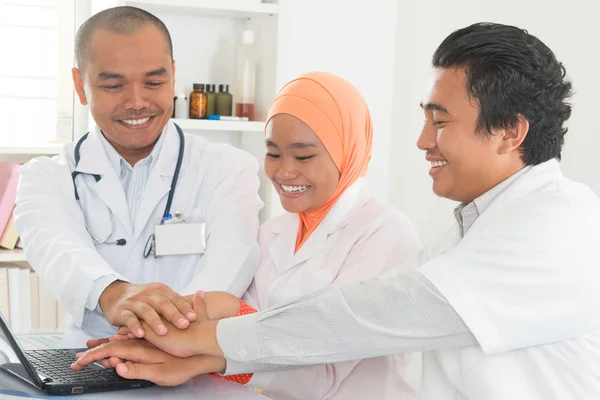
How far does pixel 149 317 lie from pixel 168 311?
0.13 feet

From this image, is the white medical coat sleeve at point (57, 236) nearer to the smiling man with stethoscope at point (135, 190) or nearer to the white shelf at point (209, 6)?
the smiling man with stethoscope at point (135, 190)

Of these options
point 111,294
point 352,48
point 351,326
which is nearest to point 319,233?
point 111,294

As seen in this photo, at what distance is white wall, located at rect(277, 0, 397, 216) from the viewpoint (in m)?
3.13

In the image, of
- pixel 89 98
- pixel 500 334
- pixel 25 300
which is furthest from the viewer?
pixel 25 300

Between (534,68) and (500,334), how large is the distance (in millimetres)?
467

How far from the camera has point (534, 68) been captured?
1.47 metres

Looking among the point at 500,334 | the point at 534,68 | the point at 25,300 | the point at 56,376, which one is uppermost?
the point at 534,68

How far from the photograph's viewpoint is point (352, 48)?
10.7 ft

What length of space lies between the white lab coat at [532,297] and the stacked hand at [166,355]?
419 mm

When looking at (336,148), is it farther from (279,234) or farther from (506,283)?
(506,283)

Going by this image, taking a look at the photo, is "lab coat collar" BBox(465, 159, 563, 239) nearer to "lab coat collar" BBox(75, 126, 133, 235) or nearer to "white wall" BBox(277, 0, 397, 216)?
"lab coat collar" BBox(75, 126, 133, 235)

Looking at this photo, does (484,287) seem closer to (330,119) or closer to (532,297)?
(532,297)

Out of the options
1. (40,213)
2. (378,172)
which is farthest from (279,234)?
(378,172)

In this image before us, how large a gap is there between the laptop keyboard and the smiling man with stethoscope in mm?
371
